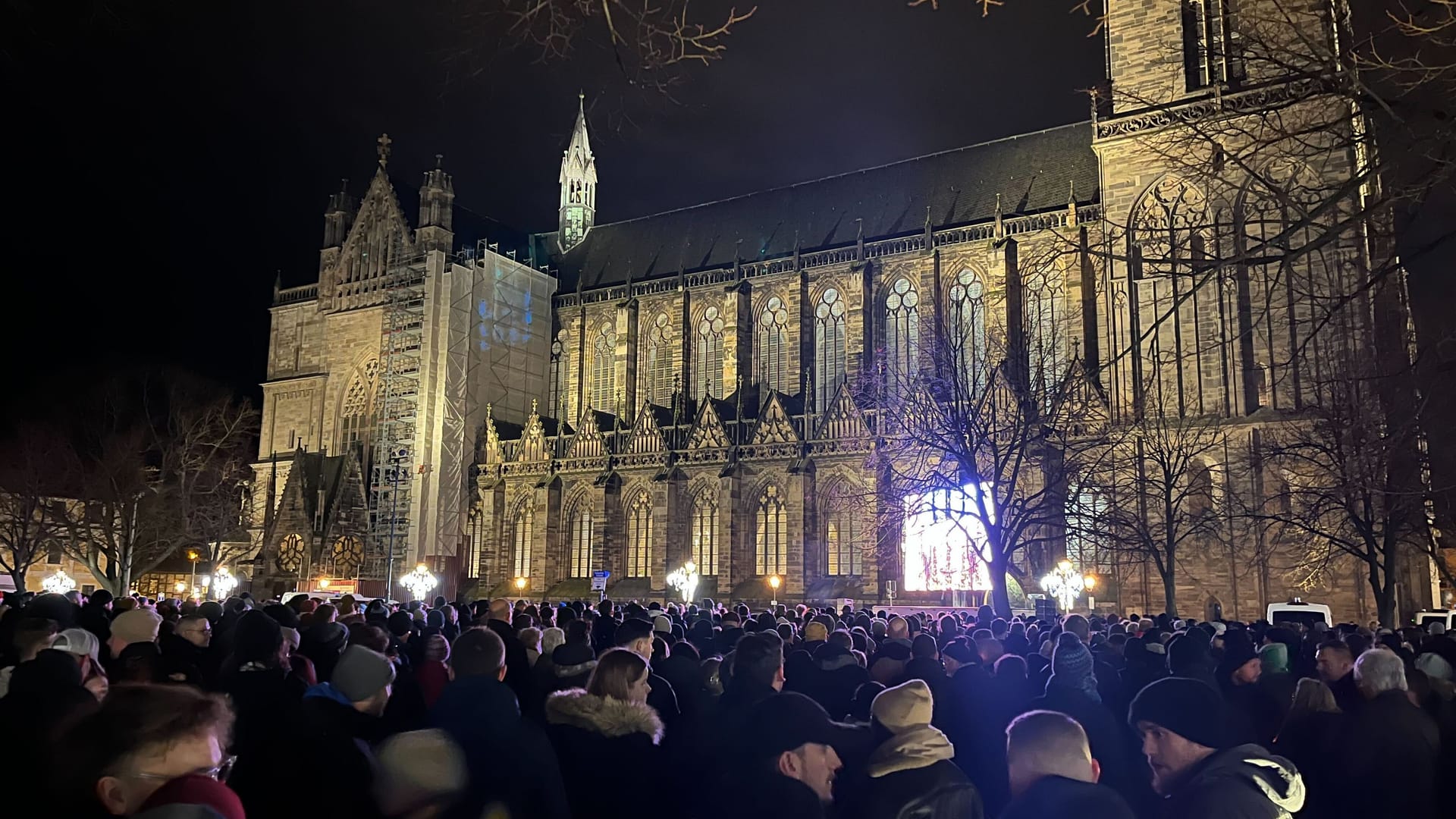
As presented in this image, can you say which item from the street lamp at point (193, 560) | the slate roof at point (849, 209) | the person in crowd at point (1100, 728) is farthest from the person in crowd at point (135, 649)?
the street lamp at point (193, 560)

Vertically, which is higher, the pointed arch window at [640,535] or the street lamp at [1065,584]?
the pointed arch window at [640,535]

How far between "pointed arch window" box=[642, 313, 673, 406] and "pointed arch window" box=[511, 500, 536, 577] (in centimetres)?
825

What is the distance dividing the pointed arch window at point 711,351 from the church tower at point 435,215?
13767 mm

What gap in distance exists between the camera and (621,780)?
4867 mm

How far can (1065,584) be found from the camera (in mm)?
31094


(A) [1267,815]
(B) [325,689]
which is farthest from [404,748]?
(A) [1267,815]

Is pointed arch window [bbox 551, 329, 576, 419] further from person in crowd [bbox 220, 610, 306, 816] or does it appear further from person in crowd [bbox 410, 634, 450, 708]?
person in crowd [bbox 220, 610, 306, 816]

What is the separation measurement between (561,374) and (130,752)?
172 feet

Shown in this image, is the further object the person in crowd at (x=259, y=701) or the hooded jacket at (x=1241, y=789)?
the person in crowd at (x=259, y=701)

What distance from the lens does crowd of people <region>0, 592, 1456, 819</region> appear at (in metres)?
3.39

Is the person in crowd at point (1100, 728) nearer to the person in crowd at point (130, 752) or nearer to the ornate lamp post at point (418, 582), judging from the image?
the person in crowd at point (130, 752)

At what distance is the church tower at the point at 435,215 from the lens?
170 ft

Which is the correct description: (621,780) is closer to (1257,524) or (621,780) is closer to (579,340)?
(1257,524)

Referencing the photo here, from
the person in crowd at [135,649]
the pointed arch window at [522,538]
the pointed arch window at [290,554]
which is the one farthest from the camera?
the pointed arch window at [290,554]
